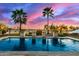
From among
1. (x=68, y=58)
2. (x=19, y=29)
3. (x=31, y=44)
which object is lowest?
(x=68, y=58)

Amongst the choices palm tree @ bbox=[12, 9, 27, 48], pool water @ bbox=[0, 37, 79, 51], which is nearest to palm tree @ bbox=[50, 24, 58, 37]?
pool water @ bbox=[0, 37, 79, 51]

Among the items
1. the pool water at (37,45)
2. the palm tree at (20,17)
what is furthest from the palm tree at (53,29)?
the palm tree at (20,17)

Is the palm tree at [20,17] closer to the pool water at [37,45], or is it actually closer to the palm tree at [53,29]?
the pool water at [37,45]

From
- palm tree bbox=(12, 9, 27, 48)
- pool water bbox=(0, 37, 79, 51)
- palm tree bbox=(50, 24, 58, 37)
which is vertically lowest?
pool water bbox=(0, 37, 79, 51)

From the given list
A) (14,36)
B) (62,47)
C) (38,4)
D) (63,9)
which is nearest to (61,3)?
(63,9)

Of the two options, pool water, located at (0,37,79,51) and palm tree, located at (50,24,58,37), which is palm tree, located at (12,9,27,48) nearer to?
pool water, located at (0,37,79,51)

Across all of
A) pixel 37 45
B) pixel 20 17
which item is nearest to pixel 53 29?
pixel 37 45

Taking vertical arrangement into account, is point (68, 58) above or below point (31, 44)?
below

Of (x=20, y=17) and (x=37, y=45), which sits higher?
(x=20, y=17)

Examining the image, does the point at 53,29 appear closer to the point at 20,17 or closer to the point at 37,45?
the point at 37,45

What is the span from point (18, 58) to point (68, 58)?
0.56 meters

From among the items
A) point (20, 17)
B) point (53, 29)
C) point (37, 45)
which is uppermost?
point (20, 17)

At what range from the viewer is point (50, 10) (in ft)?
7.93

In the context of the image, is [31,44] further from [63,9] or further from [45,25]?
[63,9]
